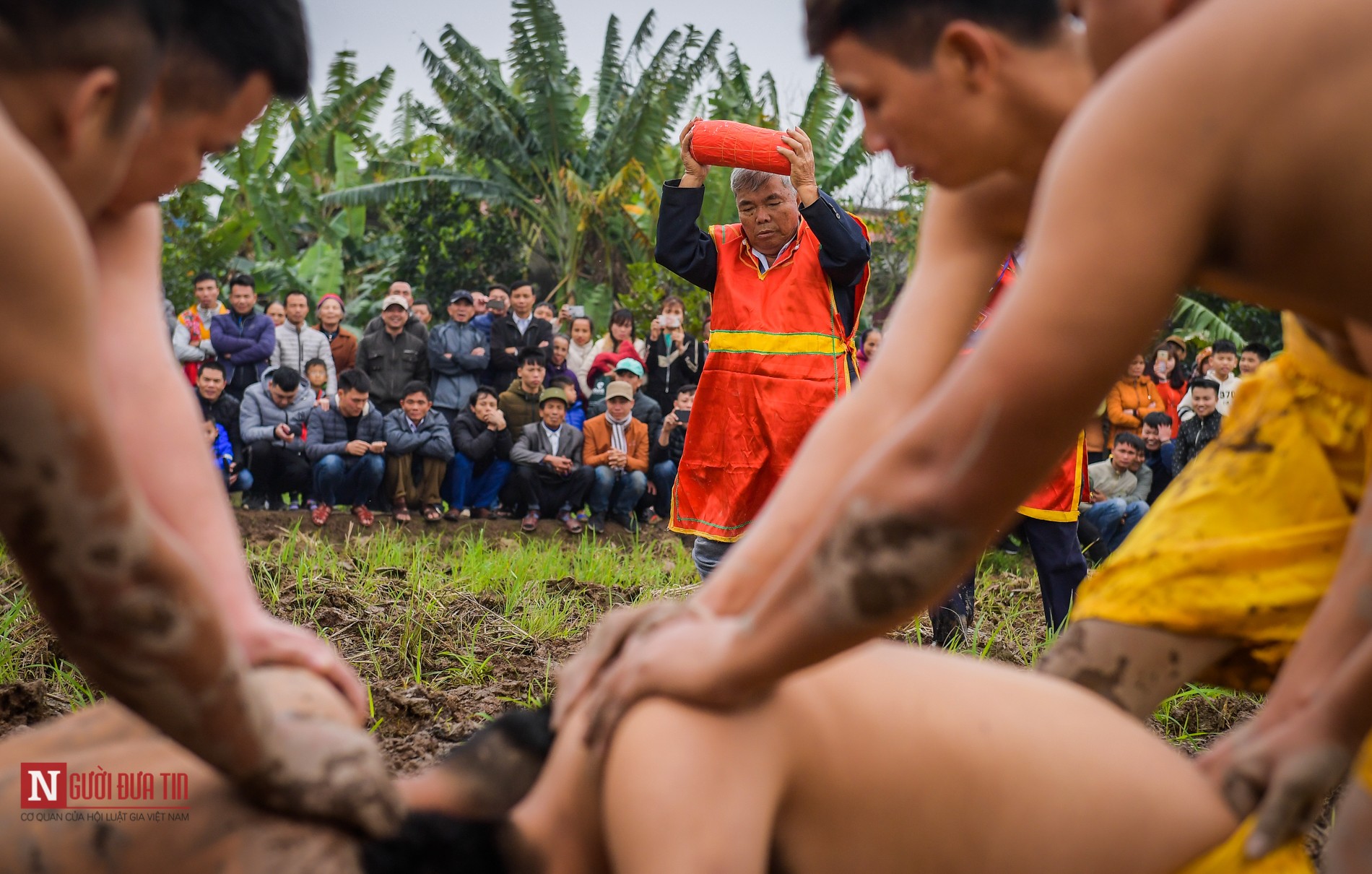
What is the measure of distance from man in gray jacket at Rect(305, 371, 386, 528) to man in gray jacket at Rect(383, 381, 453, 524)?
97 mm

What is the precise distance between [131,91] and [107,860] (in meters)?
0.84

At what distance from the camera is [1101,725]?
1443mm

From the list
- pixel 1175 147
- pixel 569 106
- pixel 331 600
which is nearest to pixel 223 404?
pixel 331 600

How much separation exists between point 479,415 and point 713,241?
441 centimetres

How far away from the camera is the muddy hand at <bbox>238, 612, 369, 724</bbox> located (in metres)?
1.58

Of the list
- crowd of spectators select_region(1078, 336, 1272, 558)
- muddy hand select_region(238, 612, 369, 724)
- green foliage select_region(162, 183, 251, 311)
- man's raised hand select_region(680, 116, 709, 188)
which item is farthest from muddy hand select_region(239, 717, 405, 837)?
green foliage select_region(162, 183, 251, 311)

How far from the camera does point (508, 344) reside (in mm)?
9617

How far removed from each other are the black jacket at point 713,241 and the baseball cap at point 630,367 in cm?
464

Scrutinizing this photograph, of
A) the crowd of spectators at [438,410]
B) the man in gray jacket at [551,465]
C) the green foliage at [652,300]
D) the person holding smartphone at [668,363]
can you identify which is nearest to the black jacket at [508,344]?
the crowd of spectators at [438,410]

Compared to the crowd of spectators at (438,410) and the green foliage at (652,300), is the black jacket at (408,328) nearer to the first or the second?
the crowd of spectators at (438,410)

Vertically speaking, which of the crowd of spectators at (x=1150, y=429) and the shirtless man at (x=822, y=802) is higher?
the shirtless man at (x=822, y=802)

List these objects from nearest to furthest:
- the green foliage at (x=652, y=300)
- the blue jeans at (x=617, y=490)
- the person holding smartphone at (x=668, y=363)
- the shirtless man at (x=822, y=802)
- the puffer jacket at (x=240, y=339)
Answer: the shirtless man at (x=822, y=802)
the puffer jacket at (x=240, y=339)
the blue jeans at (x=617, y=490)
the person holding smartphone at (x=668, y=363)
the green foliage at (x=652, y=300)

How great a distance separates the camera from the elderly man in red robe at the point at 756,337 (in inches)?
193

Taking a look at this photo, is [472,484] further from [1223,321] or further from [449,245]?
[1223,321]
